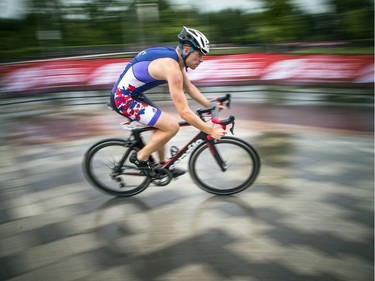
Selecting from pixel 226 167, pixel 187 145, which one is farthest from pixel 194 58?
pixel 226 167

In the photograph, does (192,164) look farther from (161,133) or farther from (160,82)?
(160,82)

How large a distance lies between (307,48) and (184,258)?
9732mm

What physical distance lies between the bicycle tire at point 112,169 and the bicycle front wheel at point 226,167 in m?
0.65

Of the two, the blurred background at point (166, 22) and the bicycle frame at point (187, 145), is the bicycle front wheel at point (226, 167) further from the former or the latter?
the blurred background at point (166, 22)

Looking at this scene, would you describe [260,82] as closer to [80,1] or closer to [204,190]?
[204,190]

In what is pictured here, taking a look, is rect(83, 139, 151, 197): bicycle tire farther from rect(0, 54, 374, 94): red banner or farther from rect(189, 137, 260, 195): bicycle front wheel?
rect(0, 54, 374, 94): red banner

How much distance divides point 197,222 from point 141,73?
167 centimetres

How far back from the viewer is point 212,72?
11.2 m

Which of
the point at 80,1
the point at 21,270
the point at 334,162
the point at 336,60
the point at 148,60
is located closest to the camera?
the point at 21,270

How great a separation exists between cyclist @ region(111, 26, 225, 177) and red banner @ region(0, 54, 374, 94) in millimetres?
7213

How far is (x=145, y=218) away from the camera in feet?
13.1

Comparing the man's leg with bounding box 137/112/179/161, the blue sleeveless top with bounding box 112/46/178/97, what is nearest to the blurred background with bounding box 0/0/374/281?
the man's leg with bounding box 137/112/179/161

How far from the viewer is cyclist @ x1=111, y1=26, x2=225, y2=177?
12.6 ft

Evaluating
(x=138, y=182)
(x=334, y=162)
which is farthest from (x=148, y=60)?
(x=334, y=162)
